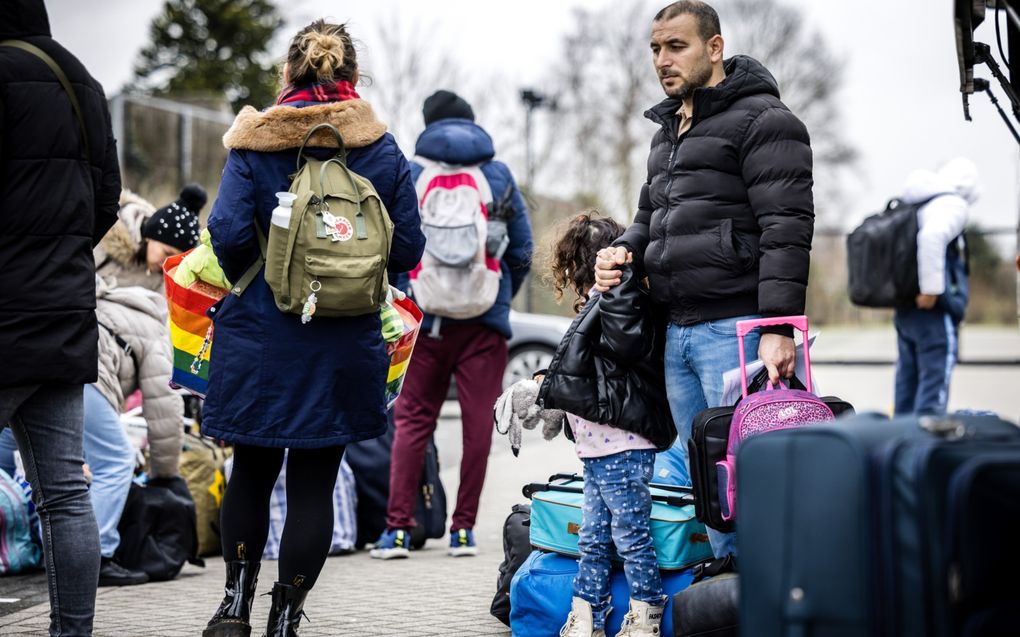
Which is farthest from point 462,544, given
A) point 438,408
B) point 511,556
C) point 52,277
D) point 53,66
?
point 53,66

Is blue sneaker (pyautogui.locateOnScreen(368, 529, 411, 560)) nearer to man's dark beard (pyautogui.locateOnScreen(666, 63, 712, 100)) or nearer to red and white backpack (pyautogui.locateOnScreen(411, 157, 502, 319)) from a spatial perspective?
red and white backpack (pyautogui.locateOnScreen(411, 157, 502, 319))

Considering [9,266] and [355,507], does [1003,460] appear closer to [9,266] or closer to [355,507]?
[9,266]

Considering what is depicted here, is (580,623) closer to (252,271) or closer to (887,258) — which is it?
(252,271)

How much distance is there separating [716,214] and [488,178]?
8.96 ft

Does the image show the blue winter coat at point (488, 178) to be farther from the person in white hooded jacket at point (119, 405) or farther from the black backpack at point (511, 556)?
the black backpack at point (511, 556)

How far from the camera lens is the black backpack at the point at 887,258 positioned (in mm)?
9055

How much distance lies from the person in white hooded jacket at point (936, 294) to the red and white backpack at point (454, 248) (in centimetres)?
362

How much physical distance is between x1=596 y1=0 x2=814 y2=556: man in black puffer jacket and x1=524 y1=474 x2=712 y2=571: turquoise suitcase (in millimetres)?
268

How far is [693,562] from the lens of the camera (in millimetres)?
4496

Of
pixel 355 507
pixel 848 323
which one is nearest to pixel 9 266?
pixel 355 507

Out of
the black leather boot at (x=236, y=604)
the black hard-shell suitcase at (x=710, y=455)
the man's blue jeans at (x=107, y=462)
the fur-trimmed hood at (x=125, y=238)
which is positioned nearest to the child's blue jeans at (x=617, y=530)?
the black hard-shell suitcase at (x=710, y=455)

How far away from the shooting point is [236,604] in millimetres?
4277

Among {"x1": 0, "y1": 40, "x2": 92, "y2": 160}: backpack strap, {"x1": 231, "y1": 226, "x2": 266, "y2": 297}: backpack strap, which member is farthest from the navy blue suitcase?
{"x1": 0, "y1": 40, "x2": 92, "y2": 160}: backpack strap

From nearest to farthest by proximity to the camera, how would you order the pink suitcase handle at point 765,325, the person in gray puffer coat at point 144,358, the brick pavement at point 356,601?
the pink suitcase handle at point 765,325
the brick pavement at point 356,601
the person in gray puffer coat at point 144,358
